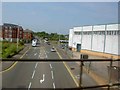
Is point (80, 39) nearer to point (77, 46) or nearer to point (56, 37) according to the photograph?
point (77, 46)

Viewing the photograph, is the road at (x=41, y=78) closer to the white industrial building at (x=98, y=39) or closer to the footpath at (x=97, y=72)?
the footpath at (x=97, y=72)

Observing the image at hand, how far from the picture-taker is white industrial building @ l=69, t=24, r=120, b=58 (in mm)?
39766

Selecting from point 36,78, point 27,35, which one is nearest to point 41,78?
point 36,78

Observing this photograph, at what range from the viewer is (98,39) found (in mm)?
47281

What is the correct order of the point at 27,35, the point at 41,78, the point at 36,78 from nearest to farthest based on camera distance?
the point at 41,78 < the point at 36,78 < the point at 27,35

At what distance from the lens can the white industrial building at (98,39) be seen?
3977 cm

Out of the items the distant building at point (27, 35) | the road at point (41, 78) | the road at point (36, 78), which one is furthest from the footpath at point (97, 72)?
the distant building at point (27, 35)

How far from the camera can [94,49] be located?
161 feet

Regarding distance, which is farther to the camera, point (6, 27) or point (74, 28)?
point (6, 27)

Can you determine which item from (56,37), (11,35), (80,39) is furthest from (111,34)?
(56,37)

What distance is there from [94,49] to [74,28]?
19283 mm

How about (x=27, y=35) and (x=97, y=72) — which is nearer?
(x=97, y=72)

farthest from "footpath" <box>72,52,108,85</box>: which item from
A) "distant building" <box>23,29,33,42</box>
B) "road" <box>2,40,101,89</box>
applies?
"distant building" <box>23,29,33,42</box>

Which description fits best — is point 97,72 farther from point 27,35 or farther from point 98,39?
point 27,35
